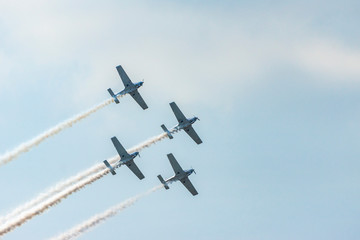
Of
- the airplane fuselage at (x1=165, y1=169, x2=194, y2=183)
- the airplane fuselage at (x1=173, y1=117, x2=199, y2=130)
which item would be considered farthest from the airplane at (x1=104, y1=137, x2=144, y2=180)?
the airplane fuselage at (x1=173, y1=117, x2=199, y2=130)

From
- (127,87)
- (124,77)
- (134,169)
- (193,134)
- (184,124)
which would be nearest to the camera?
(134,169)

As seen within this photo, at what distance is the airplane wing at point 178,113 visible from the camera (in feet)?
370

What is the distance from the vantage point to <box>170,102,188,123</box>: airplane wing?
113 meters

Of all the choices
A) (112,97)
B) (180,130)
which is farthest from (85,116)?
(180,130)

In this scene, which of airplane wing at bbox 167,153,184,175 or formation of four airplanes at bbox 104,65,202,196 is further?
airplane wing at bbox 167,153,184,175

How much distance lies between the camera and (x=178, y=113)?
371ft

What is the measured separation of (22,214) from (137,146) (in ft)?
68.0

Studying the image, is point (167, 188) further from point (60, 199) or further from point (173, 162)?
point (60, 199)

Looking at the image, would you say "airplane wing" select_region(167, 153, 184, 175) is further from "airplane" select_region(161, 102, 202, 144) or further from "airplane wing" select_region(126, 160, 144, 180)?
"airplane wing" select_region(126, 160, 144, 180)

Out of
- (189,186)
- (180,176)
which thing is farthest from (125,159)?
(189,186)

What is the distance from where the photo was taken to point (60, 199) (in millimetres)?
101750

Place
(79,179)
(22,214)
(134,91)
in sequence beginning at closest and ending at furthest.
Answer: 1. (22,214)
2. (79,179)
3. (134,91)

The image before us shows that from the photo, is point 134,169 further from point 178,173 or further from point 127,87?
point 127,87

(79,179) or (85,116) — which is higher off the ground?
(85,116)
